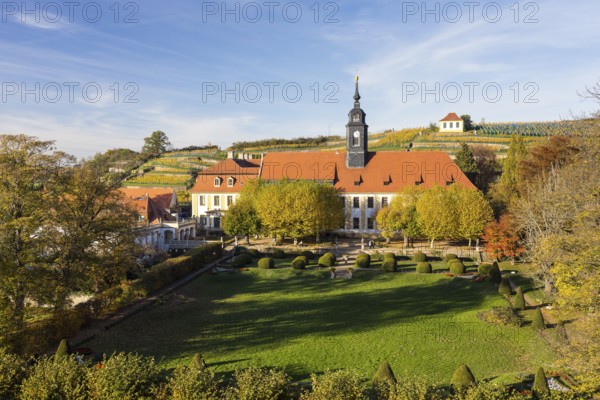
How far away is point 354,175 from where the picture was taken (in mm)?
54375

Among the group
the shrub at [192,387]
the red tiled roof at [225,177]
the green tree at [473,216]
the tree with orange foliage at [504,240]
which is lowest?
the shrub at [192,387]

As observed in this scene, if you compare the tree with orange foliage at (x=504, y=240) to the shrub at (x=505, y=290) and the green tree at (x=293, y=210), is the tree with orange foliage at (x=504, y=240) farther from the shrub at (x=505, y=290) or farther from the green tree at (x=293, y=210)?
the green tree at (x=293, y=210)

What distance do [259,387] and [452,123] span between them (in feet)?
292

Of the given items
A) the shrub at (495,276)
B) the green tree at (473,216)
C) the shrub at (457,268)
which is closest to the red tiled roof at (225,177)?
the green tree at (473,216)

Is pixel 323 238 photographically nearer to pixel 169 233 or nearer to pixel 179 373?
pixel 169 233

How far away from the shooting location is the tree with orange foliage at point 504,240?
35531mm

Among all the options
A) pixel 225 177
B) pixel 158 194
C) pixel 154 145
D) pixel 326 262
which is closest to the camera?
pixel 326 262

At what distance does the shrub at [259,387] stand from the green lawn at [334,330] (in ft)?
15.2

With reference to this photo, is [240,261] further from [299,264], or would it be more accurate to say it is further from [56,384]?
[56,384]

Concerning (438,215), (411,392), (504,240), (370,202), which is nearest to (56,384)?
(411,392)

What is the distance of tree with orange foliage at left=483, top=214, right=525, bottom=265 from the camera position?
117 ft

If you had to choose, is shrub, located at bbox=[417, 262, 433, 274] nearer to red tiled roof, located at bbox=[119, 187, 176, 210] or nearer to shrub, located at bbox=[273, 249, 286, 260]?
shrub, located at bbox=[273, 249, 286, 260]

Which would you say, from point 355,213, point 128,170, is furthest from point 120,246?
point 128,170

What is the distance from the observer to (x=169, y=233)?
49.1 metres
